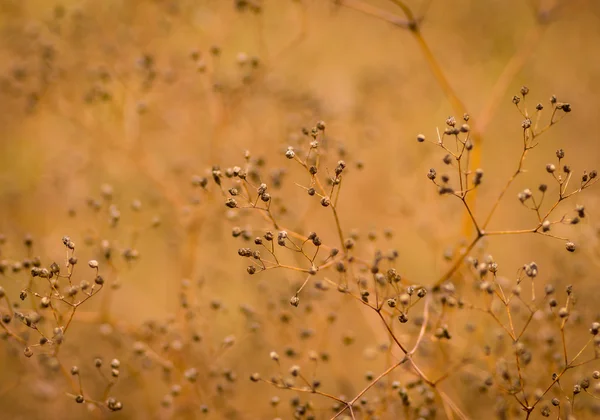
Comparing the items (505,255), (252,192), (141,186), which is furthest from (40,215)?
(505,255)

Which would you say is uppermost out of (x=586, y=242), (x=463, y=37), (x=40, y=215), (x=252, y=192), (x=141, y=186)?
(x=463, y=37)

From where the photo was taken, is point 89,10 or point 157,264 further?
point 157,264

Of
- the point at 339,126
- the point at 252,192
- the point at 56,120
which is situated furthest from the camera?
the point at 56,120

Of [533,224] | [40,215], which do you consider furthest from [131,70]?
[533,224]

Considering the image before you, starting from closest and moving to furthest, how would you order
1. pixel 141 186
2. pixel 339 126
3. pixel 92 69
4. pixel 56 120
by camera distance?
pixel 92 69 → pixel 339 126 → pixel 141 186 → pixel 56 120

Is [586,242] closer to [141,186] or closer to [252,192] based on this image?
[252,192]

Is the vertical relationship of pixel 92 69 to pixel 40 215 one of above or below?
above
